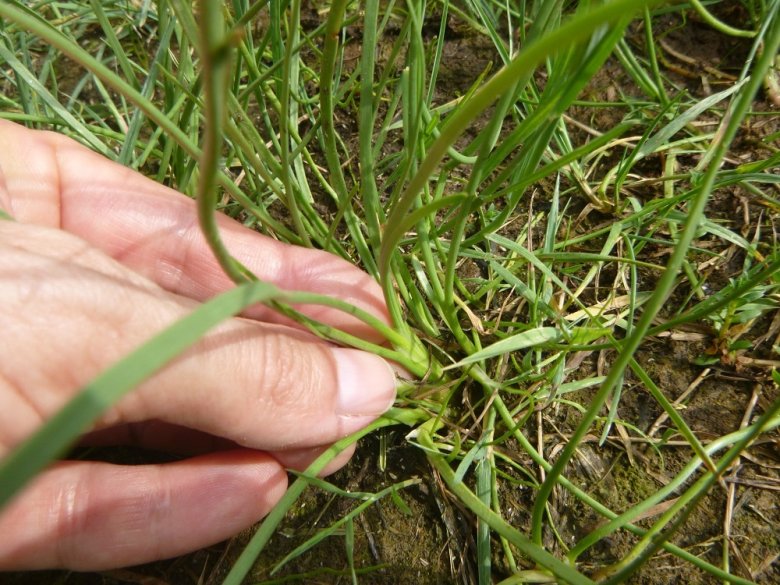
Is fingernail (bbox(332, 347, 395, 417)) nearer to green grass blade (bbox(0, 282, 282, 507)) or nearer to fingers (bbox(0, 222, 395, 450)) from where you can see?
fingers (bbox(0, 222, 395, 450))

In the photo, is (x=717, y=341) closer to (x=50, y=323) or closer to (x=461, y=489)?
(x=461, y=489)

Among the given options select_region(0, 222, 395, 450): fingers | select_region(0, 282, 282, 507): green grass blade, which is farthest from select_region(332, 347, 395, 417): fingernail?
select_region(0, 282, 282, 507): green grass blade

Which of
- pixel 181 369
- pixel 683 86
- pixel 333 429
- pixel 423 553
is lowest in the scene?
pixel 423 553

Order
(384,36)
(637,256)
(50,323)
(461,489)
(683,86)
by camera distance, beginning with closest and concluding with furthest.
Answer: (50,323) → (461,489) → (637,256) → (683,86) → (384,36)

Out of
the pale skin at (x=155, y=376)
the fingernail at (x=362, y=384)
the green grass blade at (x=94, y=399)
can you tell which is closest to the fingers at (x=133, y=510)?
the pale skin at (x=155, y=376)

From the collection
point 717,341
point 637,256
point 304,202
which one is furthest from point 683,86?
point 304,202

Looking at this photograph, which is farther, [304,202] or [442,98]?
[442,98]

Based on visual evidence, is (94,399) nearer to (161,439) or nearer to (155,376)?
(155,376)

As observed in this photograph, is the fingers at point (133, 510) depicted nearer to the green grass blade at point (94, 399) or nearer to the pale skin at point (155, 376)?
the pale skin at point (155, 376)
